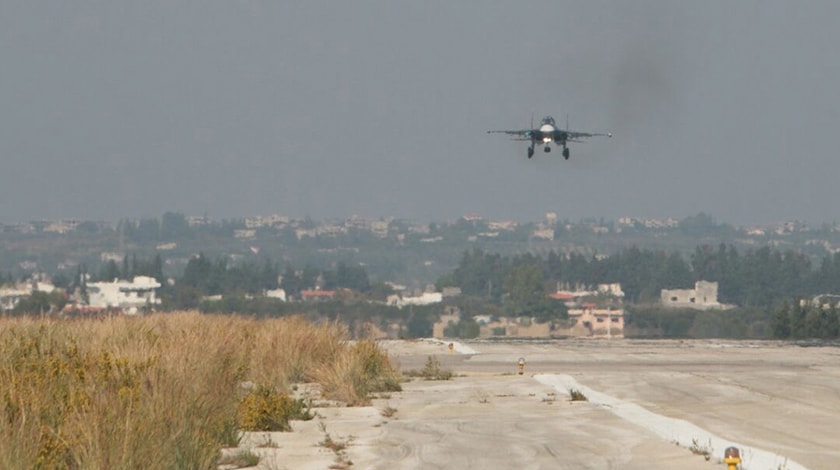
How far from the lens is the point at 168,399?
20688mm

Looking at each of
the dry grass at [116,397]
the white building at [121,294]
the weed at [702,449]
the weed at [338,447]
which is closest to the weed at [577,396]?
the dry grass at [116,397]

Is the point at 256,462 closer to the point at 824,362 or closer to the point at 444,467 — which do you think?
the point at 444,467

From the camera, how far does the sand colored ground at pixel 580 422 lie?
2225 cm

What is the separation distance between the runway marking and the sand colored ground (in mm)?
60

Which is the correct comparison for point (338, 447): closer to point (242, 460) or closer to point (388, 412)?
point (242, 460)

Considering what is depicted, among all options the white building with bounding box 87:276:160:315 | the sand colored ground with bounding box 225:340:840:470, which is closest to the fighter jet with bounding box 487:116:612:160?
the sand colored ground with bounding box 225:340:840:470

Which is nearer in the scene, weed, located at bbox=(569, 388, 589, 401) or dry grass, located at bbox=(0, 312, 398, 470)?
dry grass, located at bbox=(0, 312, 398, 470)

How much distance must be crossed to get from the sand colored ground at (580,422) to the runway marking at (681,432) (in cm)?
6

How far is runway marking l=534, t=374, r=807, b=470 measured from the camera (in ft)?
69.0

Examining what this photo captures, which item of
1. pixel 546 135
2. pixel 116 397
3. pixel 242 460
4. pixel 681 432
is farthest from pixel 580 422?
pixel 546 135

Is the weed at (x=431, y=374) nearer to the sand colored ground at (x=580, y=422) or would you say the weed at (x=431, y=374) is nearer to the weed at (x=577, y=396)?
the sand colored ground at (x=580, y=422)

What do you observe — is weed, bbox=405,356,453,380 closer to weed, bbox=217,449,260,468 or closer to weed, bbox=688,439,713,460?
weed, bbox=688,439,713,460

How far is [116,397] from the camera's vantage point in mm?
19531

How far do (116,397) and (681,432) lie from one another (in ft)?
32.3
